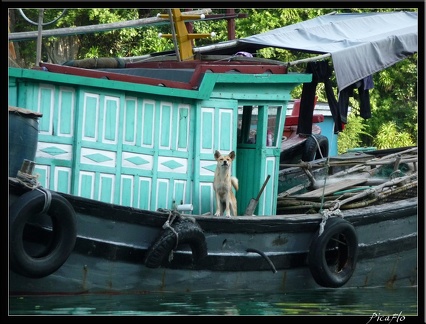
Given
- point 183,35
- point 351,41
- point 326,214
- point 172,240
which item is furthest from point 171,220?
point 351,41

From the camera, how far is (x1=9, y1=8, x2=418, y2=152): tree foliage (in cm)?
2028

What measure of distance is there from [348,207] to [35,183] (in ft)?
12.5

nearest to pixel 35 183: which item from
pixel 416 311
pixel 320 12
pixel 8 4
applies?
pixel 8 4

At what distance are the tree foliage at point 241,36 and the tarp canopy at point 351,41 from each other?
749 cm

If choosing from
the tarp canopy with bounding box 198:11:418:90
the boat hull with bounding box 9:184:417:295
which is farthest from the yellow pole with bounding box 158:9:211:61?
the boat hull with bounding box 9:184:417:295

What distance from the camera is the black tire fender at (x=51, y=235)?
8398 mm

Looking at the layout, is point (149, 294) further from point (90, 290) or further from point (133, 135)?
point (133, 135)

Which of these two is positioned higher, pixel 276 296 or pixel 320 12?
pixel 320 12

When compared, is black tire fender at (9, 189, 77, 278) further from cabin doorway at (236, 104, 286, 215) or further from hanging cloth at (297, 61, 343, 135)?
hanging cloth at (297, 61, 343, 135)

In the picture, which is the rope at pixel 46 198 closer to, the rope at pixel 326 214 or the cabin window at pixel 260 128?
the cabin window at pixel 260 128

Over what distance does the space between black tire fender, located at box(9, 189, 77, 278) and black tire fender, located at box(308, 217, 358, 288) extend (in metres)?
2.63

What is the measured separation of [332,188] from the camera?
37.9ft

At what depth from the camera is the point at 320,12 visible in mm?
22469

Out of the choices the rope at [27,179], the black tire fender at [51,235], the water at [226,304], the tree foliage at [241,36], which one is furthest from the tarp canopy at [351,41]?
the tree foliage at [241,36]
